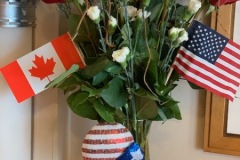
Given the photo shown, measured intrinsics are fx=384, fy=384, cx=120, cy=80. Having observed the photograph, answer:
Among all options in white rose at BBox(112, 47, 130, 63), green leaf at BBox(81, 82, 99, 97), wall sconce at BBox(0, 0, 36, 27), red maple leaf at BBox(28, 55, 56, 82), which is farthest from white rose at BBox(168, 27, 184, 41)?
wall sconce at BBox(0, 0, 36, 27)

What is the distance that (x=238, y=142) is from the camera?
3.26ft

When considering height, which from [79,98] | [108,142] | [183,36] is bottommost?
[108,142]

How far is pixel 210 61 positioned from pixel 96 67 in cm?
27

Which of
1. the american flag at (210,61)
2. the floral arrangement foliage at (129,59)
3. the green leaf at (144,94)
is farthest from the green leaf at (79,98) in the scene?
the american flag at (210,61)

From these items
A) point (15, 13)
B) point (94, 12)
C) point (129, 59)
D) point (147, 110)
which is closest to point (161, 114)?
point (147, 110)

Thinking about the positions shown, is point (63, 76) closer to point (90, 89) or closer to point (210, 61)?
point (90, 89)

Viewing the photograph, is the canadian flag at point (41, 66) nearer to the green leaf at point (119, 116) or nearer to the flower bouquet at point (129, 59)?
the flower bouquet at point (129, 59)

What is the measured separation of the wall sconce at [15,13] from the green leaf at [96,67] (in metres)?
0.27

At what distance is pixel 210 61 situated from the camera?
0.90 metres

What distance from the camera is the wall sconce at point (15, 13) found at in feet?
3.31

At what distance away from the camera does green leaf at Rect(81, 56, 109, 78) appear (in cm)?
84

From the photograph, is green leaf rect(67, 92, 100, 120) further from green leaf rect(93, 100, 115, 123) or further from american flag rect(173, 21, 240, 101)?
american flag rect(173, 21, 240, 101)

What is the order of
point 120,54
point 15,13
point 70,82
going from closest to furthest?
point 120,54 → point 70,82 → point 15,13

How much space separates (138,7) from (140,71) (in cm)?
15
